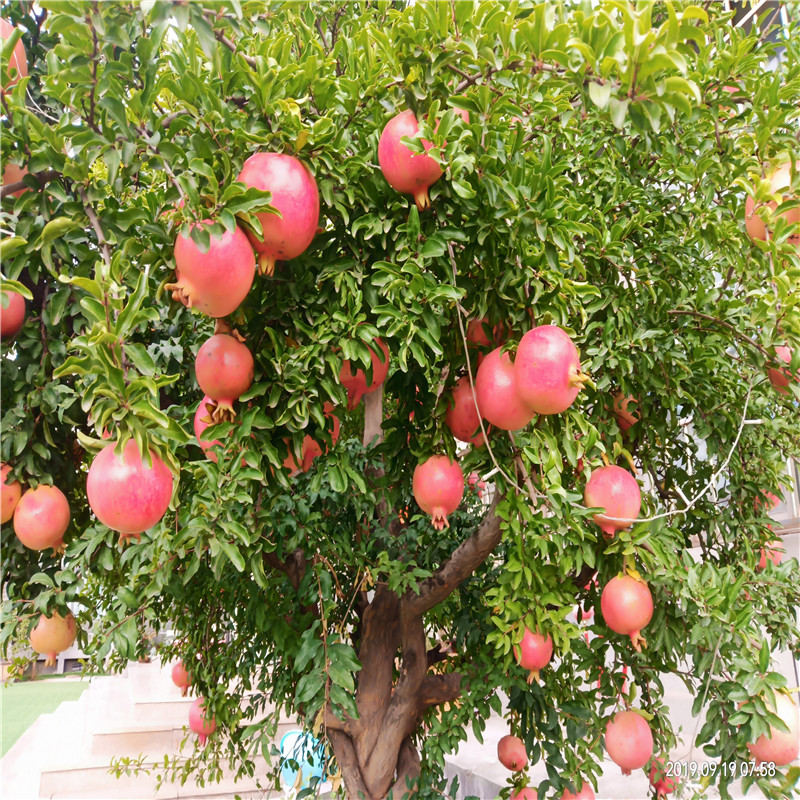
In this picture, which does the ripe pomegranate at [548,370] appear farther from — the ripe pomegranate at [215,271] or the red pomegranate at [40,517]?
the red pomegranate at [40,517]

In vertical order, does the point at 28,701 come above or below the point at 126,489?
above

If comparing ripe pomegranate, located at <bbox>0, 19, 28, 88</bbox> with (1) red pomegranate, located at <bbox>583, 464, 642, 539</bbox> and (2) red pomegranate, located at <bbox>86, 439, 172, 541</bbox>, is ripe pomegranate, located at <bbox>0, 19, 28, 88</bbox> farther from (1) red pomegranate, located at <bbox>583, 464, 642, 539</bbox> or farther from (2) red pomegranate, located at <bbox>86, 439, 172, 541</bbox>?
(1) red pomegranate, located at <bbox>583, 464, 642, 539</bbox>

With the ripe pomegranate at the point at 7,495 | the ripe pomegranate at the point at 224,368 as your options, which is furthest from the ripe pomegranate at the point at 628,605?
the ripe pomegranate at the point at 7,495

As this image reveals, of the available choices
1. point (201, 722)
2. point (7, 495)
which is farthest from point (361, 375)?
point (201, 722)

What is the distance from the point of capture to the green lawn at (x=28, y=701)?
9.55 meters

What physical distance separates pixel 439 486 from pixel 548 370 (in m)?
0.42

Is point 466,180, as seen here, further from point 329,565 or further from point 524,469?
point 329,565

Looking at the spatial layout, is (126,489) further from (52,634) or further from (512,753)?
(512,753)

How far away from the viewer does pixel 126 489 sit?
0.85m

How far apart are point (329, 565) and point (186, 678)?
1382mm

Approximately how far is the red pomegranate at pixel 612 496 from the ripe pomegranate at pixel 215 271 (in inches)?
34.7

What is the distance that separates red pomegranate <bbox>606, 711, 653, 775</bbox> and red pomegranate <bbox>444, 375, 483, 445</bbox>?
1.02m

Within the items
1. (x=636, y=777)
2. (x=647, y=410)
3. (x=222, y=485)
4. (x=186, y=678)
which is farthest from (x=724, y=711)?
(x=636, y=777)

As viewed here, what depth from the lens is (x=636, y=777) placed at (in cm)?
438
